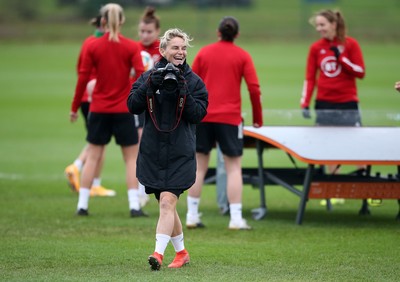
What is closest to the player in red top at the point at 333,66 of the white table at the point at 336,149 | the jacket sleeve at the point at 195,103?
the white table at the point at 336,149

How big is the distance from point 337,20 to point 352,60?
0.55 m

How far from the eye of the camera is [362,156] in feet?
35.2

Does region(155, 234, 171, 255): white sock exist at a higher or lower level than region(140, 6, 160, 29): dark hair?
lower

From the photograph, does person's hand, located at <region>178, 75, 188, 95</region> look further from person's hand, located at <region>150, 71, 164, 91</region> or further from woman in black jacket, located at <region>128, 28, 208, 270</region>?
person's hand, located at <region>150, 71, 164, 91</region>

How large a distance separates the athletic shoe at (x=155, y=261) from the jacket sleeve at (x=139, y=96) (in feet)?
3.97

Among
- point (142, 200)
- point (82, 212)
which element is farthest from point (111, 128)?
point (142, 200)

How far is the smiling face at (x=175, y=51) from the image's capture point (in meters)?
8.14

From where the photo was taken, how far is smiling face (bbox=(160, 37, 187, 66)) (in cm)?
814

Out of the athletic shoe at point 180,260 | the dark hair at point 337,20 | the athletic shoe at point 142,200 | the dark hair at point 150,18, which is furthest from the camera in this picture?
the athletic shoe at point 142,200

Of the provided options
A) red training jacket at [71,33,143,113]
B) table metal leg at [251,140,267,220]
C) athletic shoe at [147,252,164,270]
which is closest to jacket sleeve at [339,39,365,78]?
table metal leg at [251,140,267,220]

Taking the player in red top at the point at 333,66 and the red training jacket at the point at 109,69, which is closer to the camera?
the red training jacket at the point at 109,69

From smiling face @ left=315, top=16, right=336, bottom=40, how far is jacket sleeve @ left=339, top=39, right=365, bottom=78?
0.86ft

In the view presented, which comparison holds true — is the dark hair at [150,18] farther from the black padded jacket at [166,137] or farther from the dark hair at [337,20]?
the black padded jacket at [166,137]

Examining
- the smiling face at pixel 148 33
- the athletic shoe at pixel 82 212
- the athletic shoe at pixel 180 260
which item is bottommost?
the athletic shoe at pixel 82 212
